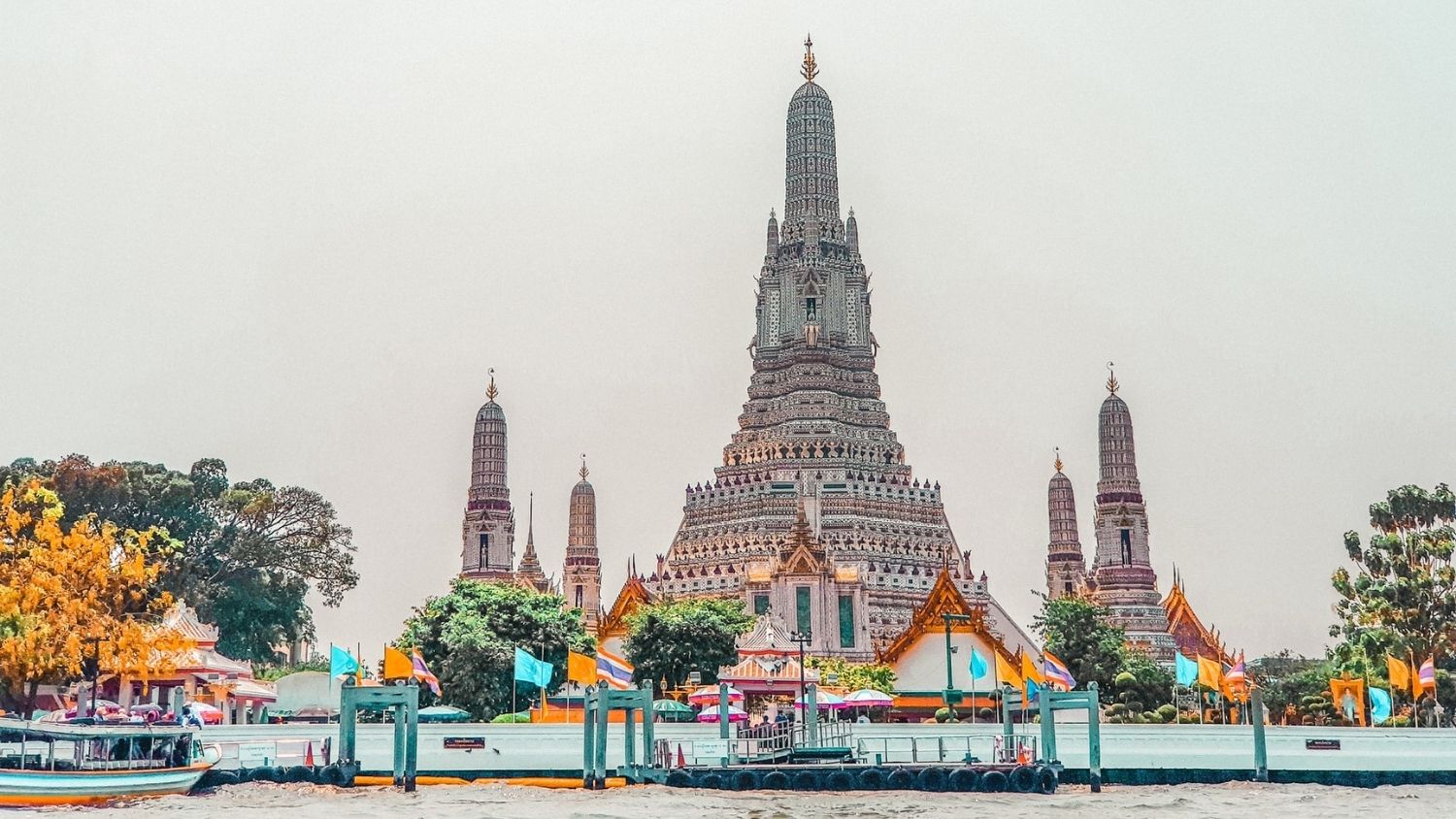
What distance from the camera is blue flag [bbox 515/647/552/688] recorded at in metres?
57.7

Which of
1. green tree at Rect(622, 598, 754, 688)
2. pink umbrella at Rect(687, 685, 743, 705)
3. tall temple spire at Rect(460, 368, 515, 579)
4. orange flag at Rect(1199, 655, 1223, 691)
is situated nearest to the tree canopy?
tall temple spire at Rect(460, 368, 515, 579)

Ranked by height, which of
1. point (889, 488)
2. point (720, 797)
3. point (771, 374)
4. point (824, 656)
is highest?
point (771, 374)

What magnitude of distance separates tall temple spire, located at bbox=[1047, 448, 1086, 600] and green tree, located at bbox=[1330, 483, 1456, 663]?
2830 centimetres

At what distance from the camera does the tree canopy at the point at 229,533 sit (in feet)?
281

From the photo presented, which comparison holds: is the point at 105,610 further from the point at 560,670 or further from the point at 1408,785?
the point at 1408,785

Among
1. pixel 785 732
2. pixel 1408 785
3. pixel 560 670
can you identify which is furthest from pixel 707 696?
pixel 1408 785

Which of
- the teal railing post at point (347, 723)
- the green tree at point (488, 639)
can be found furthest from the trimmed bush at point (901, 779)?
the green tree at point (488, 639)

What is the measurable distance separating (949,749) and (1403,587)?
22.3 metres

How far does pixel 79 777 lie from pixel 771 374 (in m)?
63.5

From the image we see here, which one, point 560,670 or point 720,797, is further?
point 560,670

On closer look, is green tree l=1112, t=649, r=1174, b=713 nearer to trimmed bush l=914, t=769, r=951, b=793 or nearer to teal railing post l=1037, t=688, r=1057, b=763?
teal railing post l=1037, t=688, r=1057, b=763

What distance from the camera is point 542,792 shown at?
4669cm

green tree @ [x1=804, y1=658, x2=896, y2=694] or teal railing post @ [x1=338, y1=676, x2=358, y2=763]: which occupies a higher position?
green tree @ [x1=804, y1=658, x2=896, y2=694]

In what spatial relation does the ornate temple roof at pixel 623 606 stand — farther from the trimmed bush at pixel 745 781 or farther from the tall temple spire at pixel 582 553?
the trimmed bush at pixel 745 781
